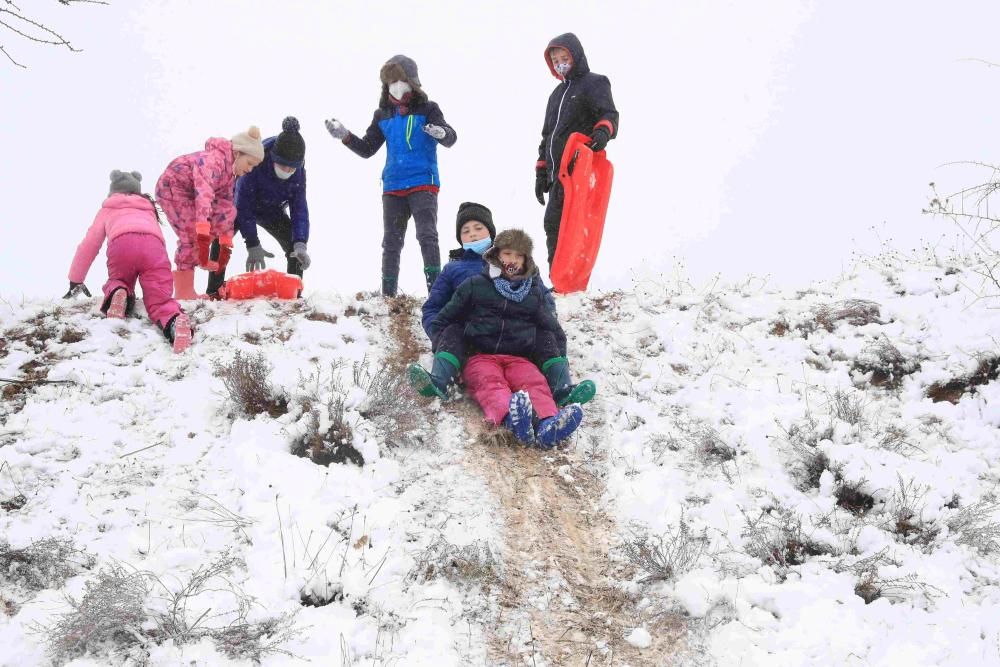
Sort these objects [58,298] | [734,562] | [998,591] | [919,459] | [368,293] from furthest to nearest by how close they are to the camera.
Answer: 1. [368,293]
2. [58,298]
3. [919,459]
4. [734,562]
5. [998,591]

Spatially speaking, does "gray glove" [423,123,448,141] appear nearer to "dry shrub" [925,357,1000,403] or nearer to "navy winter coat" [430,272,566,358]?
"navy winter coat" [430,272,566,358]

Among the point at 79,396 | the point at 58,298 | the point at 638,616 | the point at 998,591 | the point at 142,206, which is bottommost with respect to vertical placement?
the point at 638,616

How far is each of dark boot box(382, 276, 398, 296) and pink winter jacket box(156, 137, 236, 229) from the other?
163cm

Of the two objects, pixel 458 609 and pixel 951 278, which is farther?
pixel 951 278

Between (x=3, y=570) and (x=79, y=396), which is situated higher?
(x=79, y=396)

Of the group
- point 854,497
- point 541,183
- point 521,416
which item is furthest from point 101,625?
point 541,183

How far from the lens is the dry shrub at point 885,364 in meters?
5.48

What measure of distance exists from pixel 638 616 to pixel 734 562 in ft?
1.98

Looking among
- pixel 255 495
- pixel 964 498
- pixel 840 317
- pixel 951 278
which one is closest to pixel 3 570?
pixel 255 495

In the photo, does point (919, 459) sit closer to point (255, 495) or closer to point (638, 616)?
point (638, 616)

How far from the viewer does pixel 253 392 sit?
5051 millimetres

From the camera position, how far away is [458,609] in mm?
3479

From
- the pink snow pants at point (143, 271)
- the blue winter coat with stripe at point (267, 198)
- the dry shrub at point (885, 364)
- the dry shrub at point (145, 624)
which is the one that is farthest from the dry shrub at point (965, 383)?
the blue winter coat with stripe at point (267, 198)

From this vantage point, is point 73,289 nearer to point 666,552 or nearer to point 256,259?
point 256,259
